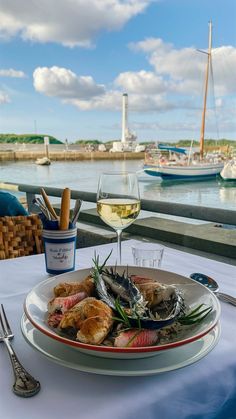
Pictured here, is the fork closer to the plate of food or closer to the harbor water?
the plate of food

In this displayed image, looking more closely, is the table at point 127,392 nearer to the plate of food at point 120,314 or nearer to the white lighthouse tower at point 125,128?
the plate of food at point 120,314

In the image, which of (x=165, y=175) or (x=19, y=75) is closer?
(x=165, y=175)

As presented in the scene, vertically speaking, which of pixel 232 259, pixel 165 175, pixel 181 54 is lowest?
pixel 165 175

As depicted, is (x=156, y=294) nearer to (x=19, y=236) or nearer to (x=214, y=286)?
(x=214, y=286)

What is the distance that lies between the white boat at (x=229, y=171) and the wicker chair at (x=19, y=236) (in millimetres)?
16431

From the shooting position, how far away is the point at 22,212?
122 cm

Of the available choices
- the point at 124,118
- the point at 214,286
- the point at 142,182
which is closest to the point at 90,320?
the point at 214,286

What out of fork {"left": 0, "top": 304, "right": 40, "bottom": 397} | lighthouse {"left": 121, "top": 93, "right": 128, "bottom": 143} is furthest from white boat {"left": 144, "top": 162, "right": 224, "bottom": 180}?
fork {"left": 0, "top": 304, "right": 40, "bottom": 397}

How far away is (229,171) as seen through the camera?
1683cm

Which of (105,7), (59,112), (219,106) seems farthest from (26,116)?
(105,7)

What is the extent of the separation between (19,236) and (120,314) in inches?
30.3

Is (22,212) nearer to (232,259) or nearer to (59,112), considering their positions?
(232,259)

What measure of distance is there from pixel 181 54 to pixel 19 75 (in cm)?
1200

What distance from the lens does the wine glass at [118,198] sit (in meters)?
0.75
